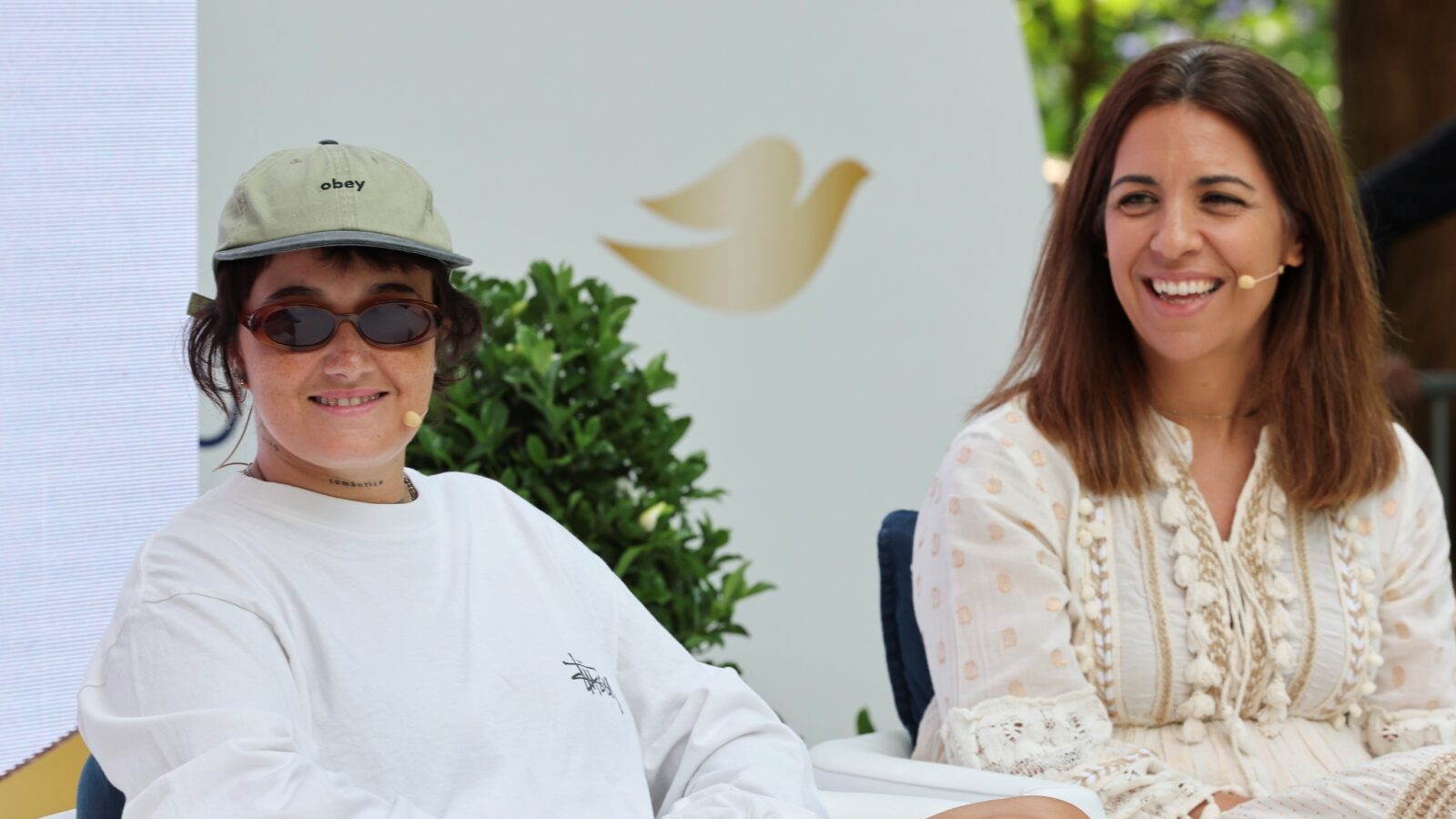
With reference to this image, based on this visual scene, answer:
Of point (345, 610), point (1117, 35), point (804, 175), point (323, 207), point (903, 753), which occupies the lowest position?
point (903, 753)

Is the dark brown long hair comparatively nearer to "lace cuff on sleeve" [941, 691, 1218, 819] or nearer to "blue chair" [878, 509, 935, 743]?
"blue chair" [878, 509, 935, 743]

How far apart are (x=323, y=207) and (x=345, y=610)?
0.43 meters

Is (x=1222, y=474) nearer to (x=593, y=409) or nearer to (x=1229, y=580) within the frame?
(x=1229, y=580)

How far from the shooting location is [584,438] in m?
3.00

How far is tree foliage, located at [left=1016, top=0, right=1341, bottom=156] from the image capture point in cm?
1380

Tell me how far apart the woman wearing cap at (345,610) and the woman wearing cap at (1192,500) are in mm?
606

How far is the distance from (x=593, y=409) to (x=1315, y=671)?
1359mm

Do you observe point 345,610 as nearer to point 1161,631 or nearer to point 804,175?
point 1161,631

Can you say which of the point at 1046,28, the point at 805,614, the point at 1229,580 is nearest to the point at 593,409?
the point at 1229,580

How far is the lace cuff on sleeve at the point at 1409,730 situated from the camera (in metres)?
2.63

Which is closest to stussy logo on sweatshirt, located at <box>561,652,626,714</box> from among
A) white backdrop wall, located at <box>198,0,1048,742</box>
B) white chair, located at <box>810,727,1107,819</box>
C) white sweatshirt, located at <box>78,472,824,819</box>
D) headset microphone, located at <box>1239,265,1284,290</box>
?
white sweatshirt, located at <box>78,472,824,819</box>

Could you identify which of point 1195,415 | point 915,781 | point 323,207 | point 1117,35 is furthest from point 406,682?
point 1117,35

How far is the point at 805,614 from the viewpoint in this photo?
4.43 m

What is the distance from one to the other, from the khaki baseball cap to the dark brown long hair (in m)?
1.22
